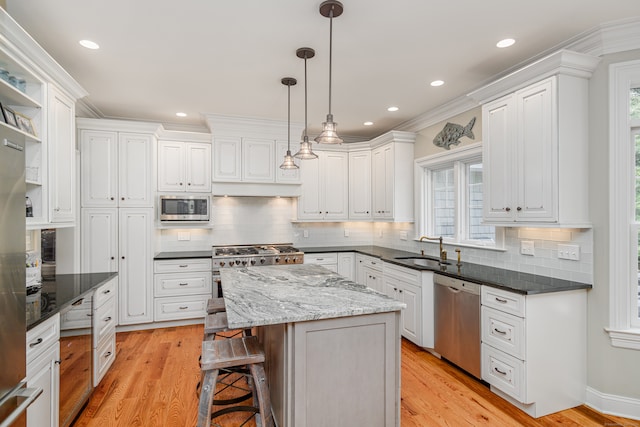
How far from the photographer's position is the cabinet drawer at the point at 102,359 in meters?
2.55

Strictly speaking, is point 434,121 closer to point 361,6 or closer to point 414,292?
point 414,292

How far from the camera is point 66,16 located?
2188 millimetres

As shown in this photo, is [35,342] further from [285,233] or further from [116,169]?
[285,233]

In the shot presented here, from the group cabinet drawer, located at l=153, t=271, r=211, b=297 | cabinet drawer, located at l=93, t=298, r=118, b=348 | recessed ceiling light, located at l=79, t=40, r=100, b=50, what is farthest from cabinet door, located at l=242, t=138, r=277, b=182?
cabinet drawer, located at l=93, t=298, r=118, b=348

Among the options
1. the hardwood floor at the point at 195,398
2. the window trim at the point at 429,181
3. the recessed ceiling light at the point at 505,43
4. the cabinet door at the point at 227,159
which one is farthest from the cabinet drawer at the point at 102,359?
the recessed ceiling light at the point at 505,43

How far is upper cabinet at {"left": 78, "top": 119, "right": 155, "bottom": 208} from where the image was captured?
391 cm

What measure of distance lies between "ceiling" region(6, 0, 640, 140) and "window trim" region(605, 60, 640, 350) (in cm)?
49

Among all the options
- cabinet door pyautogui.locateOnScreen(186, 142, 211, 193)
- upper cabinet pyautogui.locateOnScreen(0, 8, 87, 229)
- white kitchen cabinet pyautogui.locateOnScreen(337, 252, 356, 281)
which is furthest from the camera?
white kitchen cabinet pyautogui.locateOnScreen(337, 252, 356, 281)

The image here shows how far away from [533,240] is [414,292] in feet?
3.93

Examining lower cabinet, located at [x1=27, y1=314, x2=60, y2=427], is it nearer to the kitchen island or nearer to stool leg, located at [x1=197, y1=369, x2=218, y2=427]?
stool leg, located at [x1=197, y1=369, x2=218, y2=427]

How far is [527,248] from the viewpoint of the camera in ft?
9.78

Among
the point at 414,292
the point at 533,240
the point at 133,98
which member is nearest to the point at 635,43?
the point at 533,240

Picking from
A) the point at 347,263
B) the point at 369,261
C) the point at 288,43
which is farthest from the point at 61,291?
the point at 347,263

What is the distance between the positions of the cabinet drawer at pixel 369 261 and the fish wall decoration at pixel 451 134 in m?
1.64
